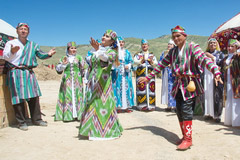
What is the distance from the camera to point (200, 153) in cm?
337

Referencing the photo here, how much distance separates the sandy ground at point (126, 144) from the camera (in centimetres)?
330

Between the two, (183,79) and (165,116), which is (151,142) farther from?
(165,116)

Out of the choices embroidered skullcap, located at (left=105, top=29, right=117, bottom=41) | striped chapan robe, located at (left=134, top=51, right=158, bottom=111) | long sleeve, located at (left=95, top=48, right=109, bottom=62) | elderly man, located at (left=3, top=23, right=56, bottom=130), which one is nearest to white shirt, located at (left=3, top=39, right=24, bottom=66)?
elderly man, located at (left=3, top=23, right=56, bottom=130)

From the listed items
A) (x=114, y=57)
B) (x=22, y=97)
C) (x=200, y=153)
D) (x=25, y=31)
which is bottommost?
(x=200, y=153)

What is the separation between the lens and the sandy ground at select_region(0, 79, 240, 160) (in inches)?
130

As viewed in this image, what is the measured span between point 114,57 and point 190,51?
1301mm

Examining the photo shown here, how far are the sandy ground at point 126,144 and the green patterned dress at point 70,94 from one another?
1.52 feet

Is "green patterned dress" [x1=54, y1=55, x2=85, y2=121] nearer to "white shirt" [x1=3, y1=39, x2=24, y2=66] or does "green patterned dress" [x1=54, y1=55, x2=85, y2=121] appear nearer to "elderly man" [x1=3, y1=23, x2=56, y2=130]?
"elderly man" [x1=3, y1=23, x2=56, y2=130]

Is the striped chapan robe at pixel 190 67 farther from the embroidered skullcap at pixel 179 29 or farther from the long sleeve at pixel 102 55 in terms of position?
the long sleeve at pixel 102 55

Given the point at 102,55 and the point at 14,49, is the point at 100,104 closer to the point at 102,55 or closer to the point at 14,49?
the point at 102,55

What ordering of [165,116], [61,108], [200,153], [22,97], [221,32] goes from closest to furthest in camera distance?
[200,153], [22,97], [61,108], [165,116], [221,32]

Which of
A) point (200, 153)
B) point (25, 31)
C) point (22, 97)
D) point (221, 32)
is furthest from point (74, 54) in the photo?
point (221, 32)

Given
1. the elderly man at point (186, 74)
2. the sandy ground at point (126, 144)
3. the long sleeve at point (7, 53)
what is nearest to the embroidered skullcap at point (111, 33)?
the elderly man at point (186, 74)

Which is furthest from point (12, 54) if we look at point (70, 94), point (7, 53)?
point (70, 94)
